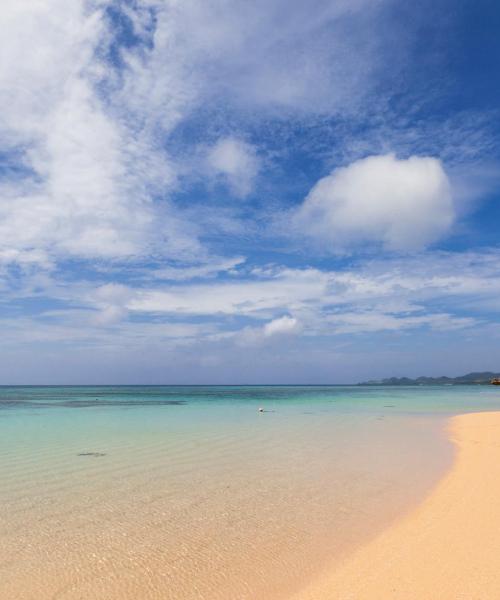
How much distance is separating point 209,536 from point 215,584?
169cm

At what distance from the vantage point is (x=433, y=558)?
613 centimetres

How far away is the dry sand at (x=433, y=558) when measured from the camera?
5.20m

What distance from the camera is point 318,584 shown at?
5617 millimetres

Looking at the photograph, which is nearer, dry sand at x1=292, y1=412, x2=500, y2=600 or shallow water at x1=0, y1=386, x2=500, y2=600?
dry sand at x1=292, y1=412, x2=500, y2=600

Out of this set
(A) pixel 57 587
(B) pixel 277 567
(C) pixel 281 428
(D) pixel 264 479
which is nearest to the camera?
(A) pixel 57 587

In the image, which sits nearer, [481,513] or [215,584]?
[215,584]

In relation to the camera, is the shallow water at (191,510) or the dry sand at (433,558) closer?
the dry sand at (433,558)

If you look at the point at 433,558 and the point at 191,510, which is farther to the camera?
the point at 191,510

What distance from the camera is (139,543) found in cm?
695

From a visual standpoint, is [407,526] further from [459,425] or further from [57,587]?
[459,425]

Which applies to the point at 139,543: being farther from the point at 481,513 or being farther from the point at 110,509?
the point at 481,513

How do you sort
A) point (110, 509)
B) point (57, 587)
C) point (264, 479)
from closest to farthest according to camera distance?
1. point (57, 587)
2. point (110, 509)
3. point (264, 479)

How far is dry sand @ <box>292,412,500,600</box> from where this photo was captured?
5.20 metres

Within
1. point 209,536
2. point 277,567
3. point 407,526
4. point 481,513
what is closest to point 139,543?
point 209,536
